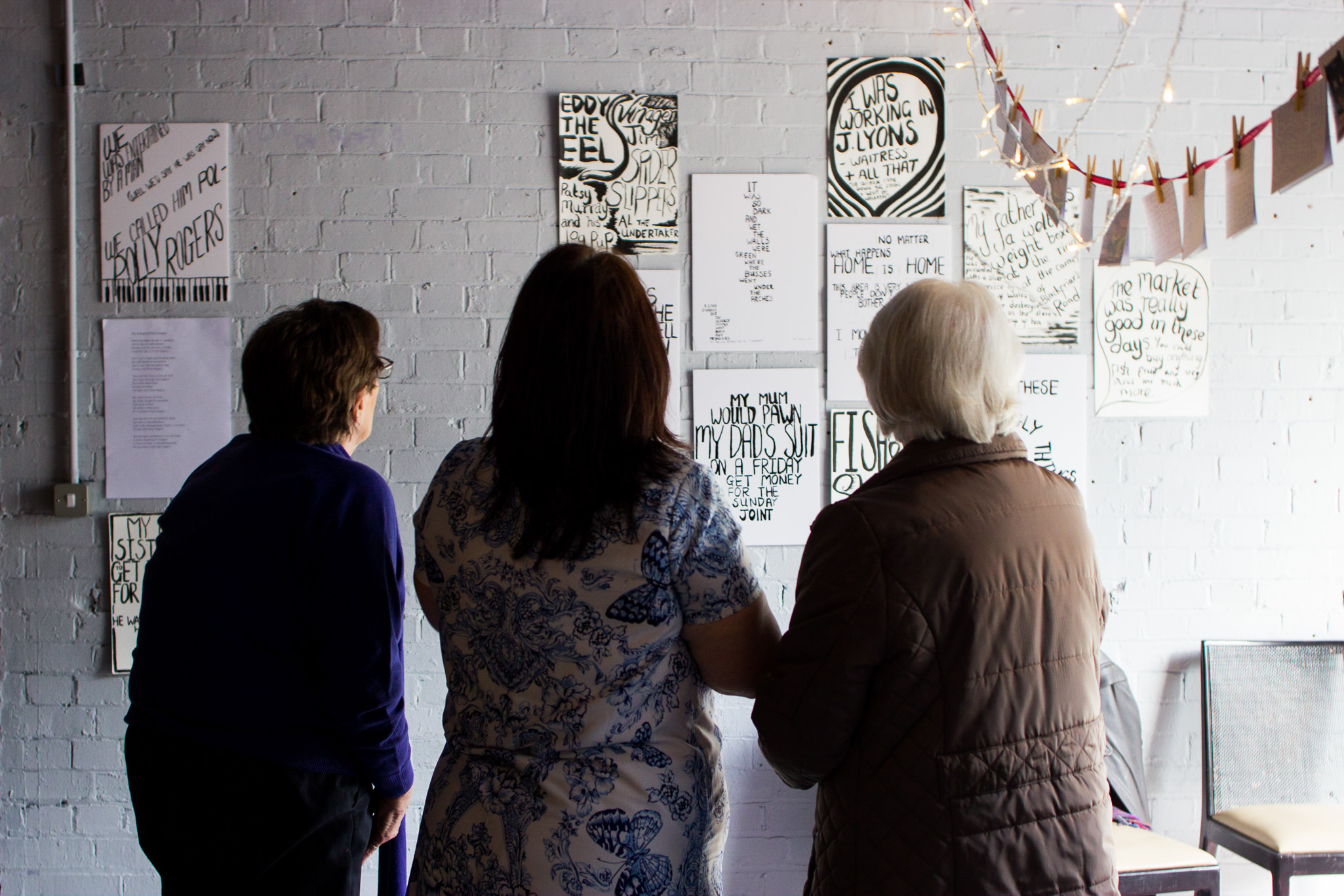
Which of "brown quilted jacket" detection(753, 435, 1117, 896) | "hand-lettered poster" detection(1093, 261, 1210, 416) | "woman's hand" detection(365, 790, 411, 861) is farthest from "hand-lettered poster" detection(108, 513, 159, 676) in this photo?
"hand-lettered poster" detection(1093, 261, 1210, 416)

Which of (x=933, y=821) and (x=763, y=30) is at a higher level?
(x=763, y=30)

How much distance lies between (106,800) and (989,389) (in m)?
2.43

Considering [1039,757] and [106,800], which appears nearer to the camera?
[1039,757]

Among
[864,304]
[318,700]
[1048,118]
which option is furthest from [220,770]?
[1048,118]

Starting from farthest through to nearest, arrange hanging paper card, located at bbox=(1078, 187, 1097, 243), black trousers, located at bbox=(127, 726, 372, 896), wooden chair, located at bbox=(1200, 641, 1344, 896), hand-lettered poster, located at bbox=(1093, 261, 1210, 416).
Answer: hand-lettered poster, located at bbox=(1093, 261, 1210, 416), wooden chair, located at bbox=(1200, 641, 1344, 896), hanging paper card, located at bbox=(1078, 187, 1097, 243), black trousers, located at bbox=(127, 726, 372, 896)

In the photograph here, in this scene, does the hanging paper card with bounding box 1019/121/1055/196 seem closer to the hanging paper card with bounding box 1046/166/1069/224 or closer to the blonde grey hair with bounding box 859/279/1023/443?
the hanging paper card with bounding box 1046/166/1069/224

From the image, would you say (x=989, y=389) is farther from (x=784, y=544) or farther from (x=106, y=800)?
(x=106, y=800)

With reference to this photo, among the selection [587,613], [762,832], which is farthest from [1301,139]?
[762,832]

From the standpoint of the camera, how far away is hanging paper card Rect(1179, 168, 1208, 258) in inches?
67.9

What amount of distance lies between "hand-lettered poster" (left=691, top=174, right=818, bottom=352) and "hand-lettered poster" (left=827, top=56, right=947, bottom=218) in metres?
0.11

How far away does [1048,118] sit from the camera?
8.21 feet

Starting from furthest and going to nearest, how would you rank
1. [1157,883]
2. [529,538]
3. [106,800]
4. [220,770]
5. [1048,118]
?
[1048,118]
[106,800]
[1157,883]
[220,770]
[529,538]

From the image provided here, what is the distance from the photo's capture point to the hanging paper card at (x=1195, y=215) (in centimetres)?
172

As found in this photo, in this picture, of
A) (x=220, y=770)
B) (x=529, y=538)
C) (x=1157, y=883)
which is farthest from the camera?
(x=1157, y=883)
